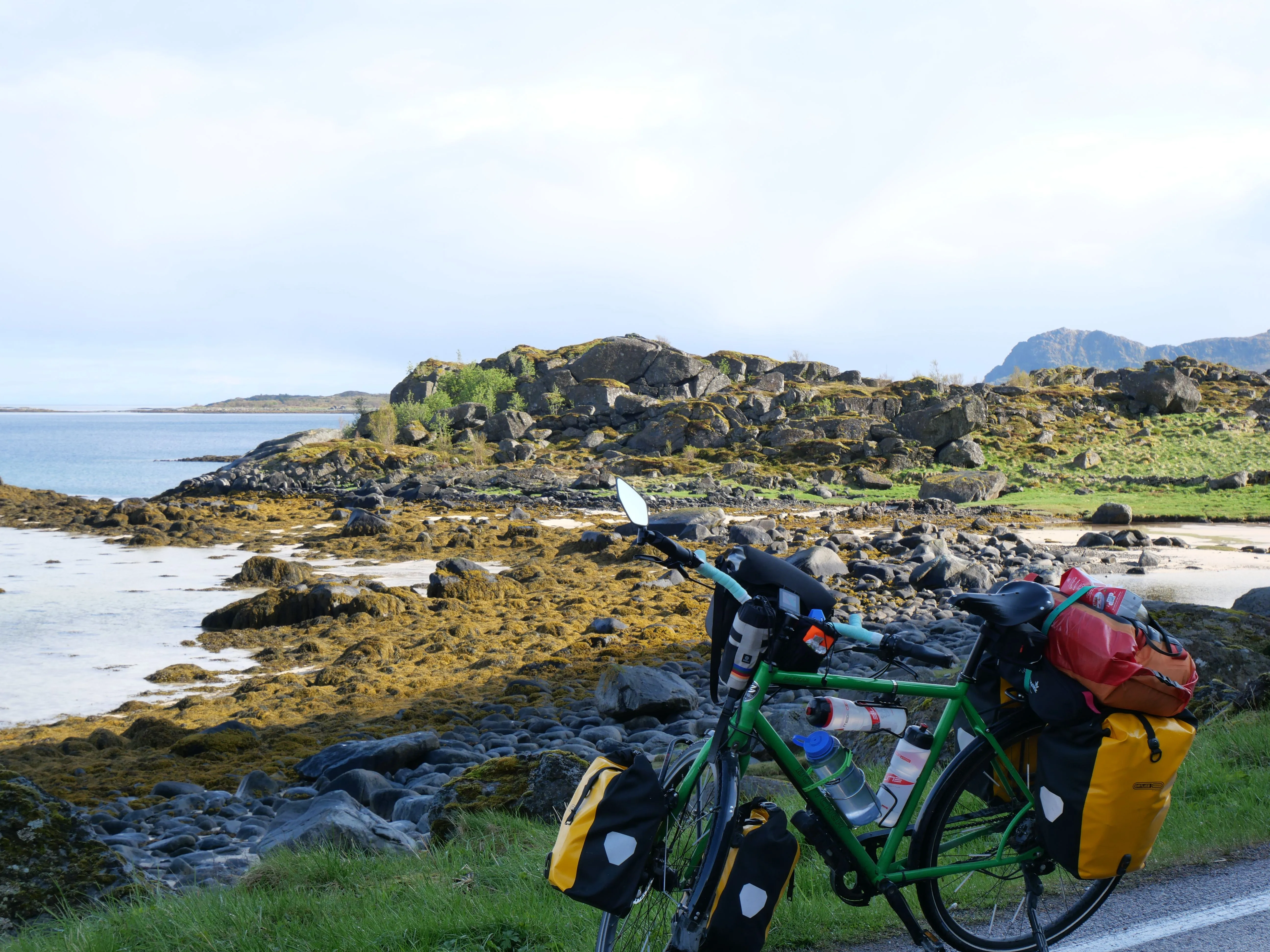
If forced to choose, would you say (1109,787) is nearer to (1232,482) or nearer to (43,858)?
(43,858)

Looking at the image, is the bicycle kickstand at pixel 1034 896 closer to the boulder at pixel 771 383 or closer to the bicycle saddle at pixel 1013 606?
the bicycle saddle at pixel 1013 606

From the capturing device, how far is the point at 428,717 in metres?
9.25

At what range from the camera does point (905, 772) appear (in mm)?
3117

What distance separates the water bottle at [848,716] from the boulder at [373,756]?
5427mm

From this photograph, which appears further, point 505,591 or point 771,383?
point 771,383

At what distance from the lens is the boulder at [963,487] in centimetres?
2973

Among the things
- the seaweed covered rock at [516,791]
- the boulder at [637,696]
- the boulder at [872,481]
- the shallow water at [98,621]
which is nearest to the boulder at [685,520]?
the shallow water at [98,621]

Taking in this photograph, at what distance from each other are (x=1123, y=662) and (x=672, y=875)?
1.64 meters

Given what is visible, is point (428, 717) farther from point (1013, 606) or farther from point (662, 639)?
point (1013, 606)

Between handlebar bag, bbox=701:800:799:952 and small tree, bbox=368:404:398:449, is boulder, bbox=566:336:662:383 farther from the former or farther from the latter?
handlebar bag, bbox=701:800:799:952

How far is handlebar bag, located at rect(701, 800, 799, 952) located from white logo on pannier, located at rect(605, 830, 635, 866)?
0.28 metres

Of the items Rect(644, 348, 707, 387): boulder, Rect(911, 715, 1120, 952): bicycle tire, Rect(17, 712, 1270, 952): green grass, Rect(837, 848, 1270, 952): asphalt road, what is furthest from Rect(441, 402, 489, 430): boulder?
Rect(911, 715, 1120, 952): bicycle tire

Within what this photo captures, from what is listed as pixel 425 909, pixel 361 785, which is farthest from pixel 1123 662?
pixel 361 785

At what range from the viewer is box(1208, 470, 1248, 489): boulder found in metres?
29.7
